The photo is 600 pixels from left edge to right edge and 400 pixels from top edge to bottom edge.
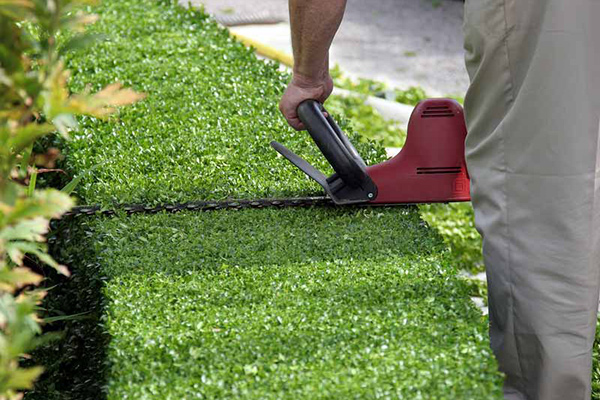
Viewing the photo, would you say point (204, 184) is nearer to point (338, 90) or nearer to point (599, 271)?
point (599, 271)

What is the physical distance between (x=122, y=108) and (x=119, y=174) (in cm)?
67

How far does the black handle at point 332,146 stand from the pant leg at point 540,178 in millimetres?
576

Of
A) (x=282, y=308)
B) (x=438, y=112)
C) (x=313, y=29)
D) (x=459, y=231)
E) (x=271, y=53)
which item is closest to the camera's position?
(x=282, y=308)

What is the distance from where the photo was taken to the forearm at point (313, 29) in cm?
281

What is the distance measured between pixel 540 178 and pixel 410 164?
0.76 meters

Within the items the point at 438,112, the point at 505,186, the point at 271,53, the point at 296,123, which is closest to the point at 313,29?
the point at 296,123

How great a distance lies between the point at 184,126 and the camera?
370 cm

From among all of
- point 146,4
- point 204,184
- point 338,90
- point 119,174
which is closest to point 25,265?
point 119,174

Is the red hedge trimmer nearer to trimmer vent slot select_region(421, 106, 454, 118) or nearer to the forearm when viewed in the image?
trimmer vent slot select_region(421, 106, 454, 118)

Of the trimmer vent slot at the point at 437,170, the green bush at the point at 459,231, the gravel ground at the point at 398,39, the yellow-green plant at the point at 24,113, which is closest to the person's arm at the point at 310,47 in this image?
the trimmer vent slot at the point at 437,170

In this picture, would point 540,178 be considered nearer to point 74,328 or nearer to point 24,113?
point 24,113

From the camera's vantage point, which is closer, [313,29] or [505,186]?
[505,186]

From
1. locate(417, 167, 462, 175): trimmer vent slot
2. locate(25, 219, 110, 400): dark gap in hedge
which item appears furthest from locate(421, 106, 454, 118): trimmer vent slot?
locate(25, 219, 110, 400): dark gap in hedge

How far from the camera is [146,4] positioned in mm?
5449
